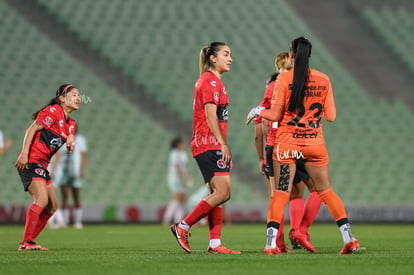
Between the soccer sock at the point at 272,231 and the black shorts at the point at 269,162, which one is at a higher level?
the black shorts at the point at 269,162

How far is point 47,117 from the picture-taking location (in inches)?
325

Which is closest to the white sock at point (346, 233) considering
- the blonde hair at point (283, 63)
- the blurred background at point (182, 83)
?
the blonde hair at point (283, 63)

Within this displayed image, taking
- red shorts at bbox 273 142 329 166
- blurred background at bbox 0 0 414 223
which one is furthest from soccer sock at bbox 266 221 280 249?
blurred background at bbox 0 0 414 223

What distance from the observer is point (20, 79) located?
20734mm

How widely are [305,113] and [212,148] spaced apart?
1.04 m

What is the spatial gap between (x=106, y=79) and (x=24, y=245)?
13623 millimetres

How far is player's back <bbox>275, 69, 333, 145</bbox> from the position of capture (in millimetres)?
7105

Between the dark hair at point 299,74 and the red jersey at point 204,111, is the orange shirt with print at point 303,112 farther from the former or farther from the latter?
the red jersey at point 204,111

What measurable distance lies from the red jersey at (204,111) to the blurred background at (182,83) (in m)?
9.93

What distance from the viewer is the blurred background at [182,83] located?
18.7 m

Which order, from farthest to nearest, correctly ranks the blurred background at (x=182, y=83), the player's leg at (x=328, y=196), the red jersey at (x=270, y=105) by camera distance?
1. the blurred background at (x=182, y=83)
2. the red jersey at (x=270, y=105)
3. the player's leg at (x=328, y=196)

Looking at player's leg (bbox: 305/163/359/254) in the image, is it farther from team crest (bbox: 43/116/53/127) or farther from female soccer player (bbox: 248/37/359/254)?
team crest (bbox: 43/116/53/127)

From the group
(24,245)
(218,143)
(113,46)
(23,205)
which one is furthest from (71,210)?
(218,143)

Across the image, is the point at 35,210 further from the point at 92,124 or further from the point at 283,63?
the point at 92,124
